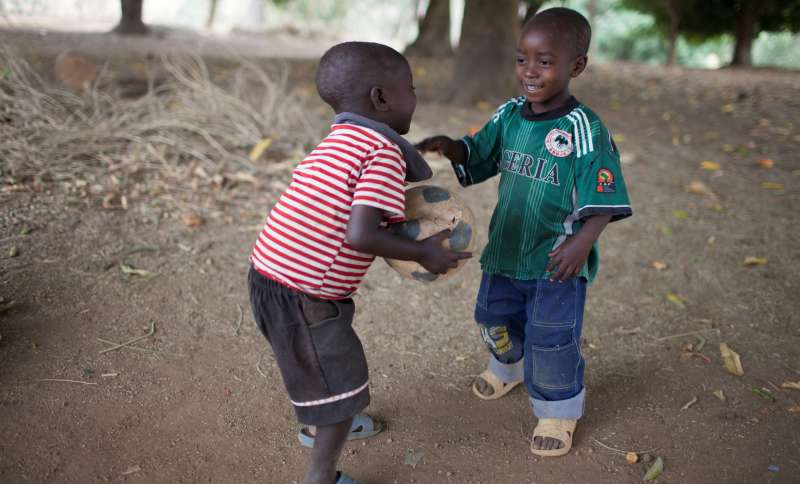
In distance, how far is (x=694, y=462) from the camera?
2.39 metres

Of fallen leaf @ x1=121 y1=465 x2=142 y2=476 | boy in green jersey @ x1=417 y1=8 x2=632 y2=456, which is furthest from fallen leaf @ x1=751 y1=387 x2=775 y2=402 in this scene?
fallen leaf @ x1=121 y1=465 x2=142 y2=476

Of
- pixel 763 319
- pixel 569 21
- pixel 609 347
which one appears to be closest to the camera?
pixel 569 21

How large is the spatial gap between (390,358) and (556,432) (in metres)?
0.91

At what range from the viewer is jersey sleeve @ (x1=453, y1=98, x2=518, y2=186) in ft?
7.59

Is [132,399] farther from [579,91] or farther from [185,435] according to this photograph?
[579,91]

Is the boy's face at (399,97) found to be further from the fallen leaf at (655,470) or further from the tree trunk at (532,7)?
the tree trunk at (532,7)

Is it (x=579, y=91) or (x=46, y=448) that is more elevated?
(x=579, y=91)

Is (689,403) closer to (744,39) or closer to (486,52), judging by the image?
(486,52)

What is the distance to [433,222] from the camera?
1.97m

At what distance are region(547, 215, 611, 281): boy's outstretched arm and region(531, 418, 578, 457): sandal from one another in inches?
25.4

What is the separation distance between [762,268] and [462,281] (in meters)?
1.87

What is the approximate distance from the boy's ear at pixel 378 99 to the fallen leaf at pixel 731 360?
2171mm

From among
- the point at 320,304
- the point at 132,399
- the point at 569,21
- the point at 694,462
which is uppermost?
the point at 569,21

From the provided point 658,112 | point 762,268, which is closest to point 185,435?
point 762,268
